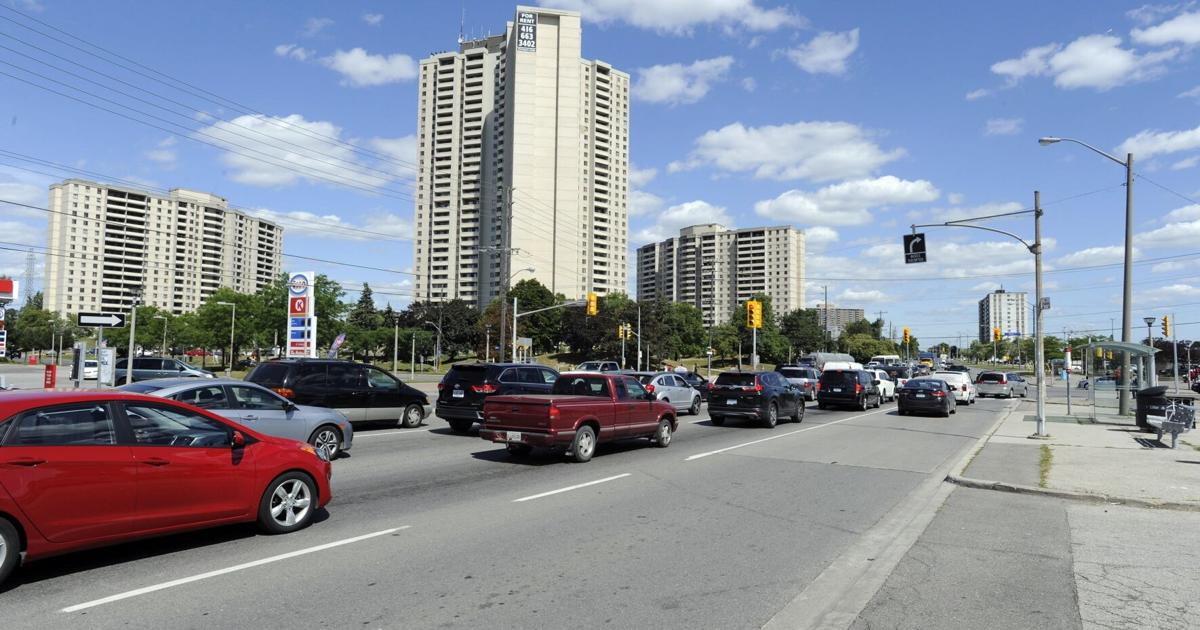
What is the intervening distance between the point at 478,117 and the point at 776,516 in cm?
16369

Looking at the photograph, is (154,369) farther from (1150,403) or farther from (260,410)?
(1150,403)

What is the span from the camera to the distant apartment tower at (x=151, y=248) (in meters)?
115

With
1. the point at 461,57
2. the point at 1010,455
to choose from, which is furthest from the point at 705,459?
the point at 461,57

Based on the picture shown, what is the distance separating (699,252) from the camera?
A: 18988 centimetres

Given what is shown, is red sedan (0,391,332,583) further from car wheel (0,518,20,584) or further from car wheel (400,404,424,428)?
car wheel (400,404,424,428)

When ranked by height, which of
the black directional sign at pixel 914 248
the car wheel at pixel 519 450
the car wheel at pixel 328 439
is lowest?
the car wheel at pixel 519 450

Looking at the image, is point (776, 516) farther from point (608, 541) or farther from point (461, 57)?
point (461, 57)

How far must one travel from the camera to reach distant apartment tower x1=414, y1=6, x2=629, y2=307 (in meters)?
146

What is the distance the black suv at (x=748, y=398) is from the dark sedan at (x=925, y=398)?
300 inches

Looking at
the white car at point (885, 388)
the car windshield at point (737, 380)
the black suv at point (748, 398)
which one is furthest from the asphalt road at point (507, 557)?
the white car at point (885, 388)

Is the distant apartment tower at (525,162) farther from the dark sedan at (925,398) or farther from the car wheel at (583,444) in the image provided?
the car wheel at (583,444)

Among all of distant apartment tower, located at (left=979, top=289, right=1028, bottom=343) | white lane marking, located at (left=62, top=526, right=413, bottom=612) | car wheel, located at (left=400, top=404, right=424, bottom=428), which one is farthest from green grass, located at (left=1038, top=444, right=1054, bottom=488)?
distant apartment tower, located at (left=979, top=289, right=1028, bottom=343)

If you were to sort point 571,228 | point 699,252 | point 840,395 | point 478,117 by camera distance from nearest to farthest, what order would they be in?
point 840,395, point 571,228, point 478,117, point 699,252

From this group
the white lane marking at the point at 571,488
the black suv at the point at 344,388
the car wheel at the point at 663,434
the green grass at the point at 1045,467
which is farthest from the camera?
the black suv at the point at 344,388
